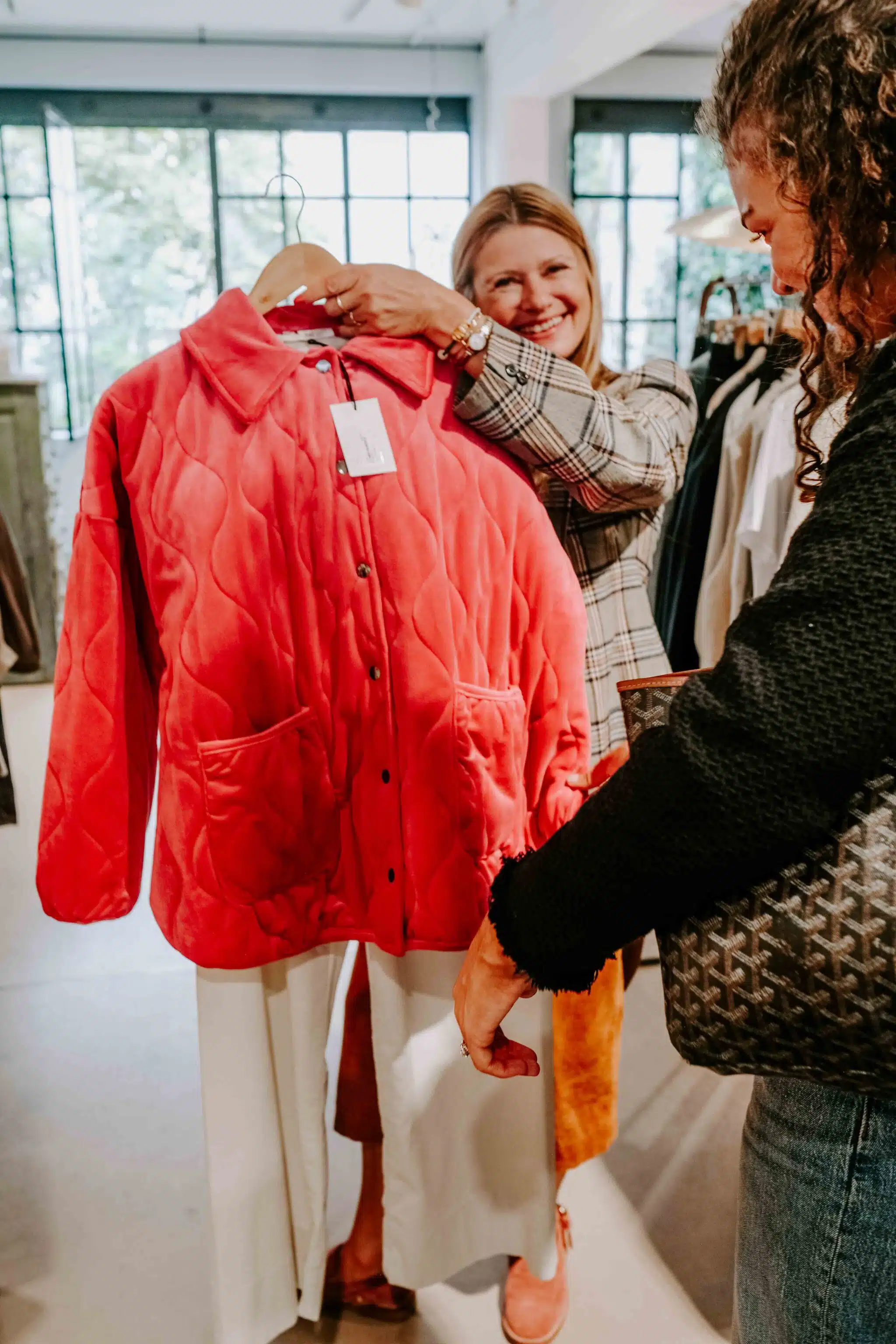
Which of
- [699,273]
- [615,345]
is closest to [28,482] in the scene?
[615,345]

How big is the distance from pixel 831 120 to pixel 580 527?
82 centimetres

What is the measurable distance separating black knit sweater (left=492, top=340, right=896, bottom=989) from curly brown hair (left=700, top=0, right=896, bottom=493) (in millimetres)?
75

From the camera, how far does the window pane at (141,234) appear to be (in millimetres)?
5004

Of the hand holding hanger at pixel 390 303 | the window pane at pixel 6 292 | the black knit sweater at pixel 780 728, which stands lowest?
the black knit sweater at pixel 780 728

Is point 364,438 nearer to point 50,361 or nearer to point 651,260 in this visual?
point 50,361

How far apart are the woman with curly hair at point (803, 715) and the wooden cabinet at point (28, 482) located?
2.95 metres

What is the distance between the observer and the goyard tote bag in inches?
22.5

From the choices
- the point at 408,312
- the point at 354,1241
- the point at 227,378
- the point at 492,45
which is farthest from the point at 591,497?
the point at 492,45

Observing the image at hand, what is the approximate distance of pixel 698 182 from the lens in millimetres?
5281

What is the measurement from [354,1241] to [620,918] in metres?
1.15

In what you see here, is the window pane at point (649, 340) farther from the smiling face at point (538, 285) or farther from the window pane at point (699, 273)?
the smiling face at point (538, 285)

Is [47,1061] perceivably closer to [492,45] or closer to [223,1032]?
[223,1032]

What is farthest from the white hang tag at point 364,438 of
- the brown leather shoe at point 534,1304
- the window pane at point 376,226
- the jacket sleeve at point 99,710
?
the window pane at point 376,226

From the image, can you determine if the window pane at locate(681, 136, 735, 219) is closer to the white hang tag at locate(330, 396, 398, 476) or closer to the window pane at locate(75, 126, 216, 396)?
the window pane at locate(75, 126, 216, 396)
